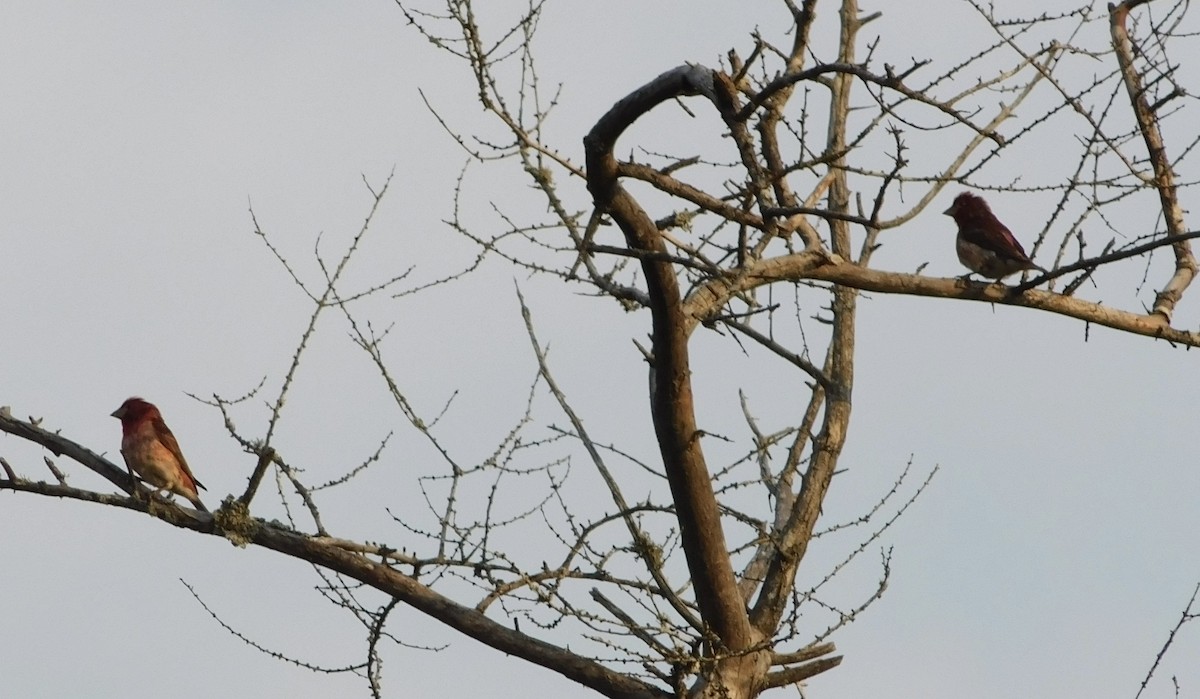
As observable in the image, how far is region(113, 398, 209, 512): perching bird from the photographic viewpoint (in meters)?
A: 8.16

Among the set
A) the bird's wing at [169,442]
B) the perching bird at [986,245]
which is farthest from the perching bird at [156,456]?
the perching bird at [986,245]

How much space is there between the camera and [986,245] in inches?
318

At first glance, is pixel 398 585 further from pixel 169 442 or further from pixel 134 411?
pixel 134 411

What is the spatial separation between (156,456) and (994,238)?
4809 mm

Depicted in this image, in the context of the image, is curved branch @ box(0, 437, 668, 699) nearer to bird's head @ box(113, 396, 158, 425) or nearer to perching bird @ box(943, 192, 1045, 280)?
bird's head @ box(113, 396, 158, 425)

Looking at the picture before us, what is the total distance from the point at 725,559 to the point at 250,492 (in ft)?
6.07

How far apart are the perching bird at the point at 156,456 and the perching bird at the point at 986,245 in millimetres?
4488

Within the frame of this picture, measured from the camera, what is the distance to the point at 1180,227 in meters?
7.48

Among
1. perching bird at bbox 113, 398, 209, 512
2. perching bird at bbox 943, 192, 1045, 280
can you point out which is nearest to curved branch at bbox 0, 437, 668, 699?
perching bird at bbox 113, 398, 209, 512

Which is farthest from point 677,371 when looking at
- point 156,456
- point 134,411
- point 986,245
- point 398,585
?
point 134,411

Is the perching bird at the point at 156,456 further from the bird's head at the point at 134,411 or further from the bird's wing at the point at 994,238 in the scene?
the bird's wing at the point at 994,238

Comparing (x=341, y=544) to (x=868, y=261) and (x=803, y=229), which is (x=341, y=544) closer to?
(x=803, y=229)

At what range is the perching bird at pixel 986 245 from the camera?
26.0ft

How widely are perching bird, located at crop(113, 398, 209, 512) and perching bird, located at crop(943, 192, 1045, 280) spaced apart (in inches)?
177
